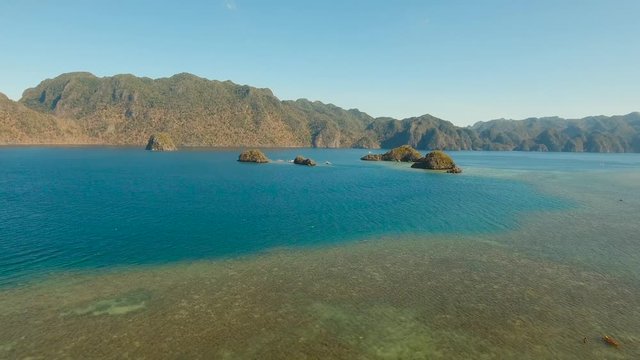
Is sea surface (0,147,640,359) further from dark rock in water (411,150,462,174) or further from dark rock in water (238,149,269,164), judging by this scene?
dark rock in water (238,149,269,164)

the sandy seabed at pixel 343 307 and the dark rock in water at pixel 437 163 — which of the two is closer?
the sandy seabed at pixel 343 307

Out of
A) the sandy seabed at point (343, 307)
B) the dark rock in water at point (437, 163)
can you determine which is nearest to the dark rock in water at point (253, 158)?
the dark rock in water at point (437, 163)

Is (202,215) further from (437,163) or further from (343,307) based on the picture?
(437,163)

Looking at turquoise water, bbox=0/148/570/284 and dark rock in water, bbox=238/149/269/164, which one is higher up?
dark rock in water, bbox=238/149/269/164

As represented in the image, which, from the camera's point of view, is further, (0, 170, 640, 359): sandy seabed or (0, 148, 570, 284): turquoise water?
(0, 148, 570, 284): turquoise water

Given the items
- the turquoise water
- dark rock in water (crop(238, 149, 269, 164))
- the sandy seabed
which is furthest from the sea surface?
dark rock in water (crop(238, 149, 269, 164))

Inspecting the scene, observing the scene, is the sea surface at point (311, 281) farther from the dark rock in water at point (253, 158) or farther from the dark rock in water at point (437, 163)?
the dark rock in water at point (253, 158)
